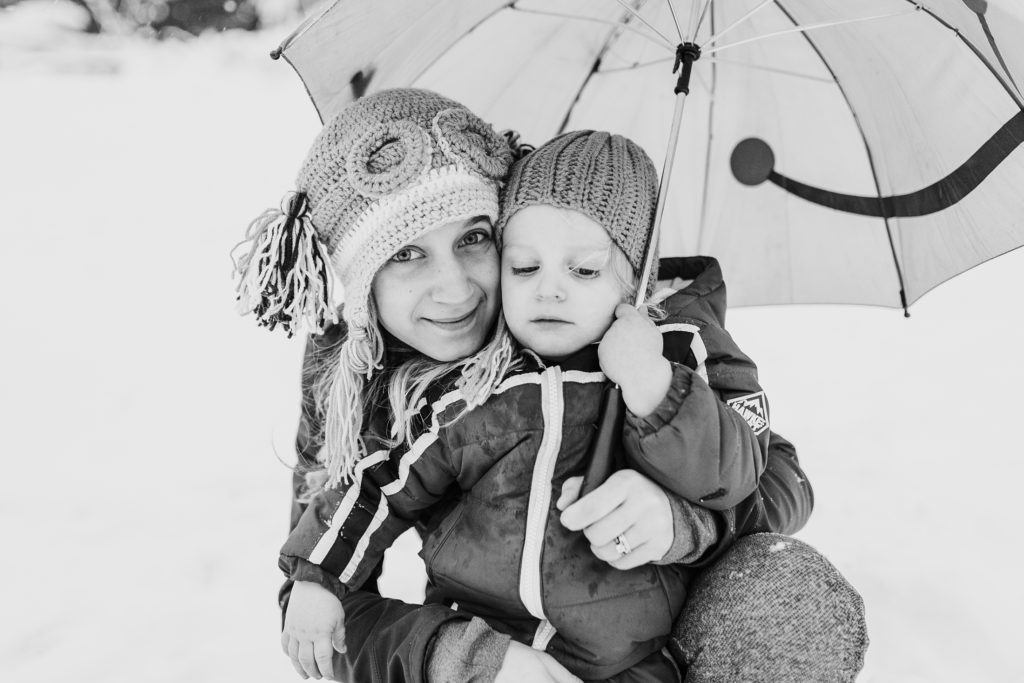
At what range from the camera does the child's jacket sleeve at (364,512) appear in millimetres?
1501

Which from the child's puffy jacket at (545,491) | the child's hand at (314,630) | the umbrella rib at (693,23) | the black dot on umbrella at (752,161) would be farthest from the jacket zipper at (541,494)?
the black dot on umbrella at (752,161)

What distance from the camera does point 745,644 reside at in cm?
130

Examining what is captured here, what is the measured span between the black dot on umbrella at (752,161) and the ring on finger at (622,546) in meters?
1.04

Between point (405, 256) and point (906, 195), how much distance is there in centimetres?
109

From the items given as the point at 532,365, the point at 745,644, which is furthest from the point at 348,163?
the point at 745,644

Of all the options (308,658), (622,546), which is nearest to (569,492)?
(622,546)

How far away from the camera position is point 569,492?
1.37 m

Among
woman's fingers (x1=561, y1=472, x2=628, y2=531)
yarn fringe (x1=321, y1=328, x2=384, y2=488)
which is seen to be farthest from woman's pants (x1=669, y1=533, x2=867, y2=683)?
yarn fringe (x1=321, y1=328, x2=384, y2=488)

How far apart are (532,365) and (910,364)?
2.67 meters

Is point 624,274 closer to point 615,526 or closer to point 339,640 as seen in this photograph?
point 615,526

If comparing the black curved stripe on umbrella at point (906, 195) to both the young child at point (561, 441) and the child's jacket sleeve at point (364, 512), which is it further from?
the child's jacket sleeve at point (364, 512)

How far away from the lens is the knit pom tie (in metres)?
1.45

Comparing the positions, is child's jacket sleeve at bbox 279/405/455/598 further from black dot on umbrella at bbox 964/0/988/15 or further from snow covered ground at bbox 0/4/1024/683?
black dot on umbrella at bbox 964/0/988/15

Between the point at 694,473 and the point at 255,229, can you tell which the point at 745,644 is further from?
the point at 255,229
